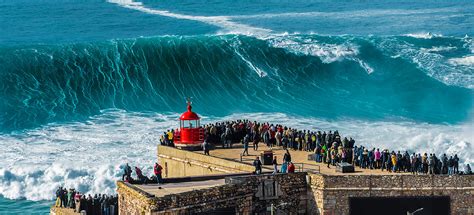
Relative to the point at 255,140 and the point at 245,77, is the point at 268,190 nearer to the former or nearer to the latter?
the point at 255,140

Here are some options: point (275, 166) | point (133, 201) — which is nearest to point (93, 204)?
point (133, 201)

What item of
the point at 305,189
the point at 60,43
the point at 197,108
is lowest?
the point at 305,189

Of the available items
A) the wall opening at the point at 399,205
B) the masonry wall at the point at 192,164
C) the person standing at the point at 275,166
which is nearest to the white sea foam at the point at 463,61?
the masonry wall at the point at 192,164

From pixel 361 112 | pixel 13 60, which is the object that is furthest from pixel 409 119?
pixel 13 60

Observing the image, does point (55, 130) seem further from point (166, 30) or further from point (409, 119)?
point (166, 30)

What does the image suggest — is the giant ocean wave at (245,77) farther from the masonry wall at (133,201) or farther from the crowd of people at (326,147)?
the masonry wall at (133,201)

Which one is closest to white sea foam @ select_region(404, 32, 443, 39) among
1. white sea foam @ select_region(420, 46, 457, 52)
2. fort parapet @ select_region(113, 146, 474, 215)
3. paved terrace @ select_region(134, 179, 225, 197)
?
white sea foam @ select_region(420, 46, 457, 52)
